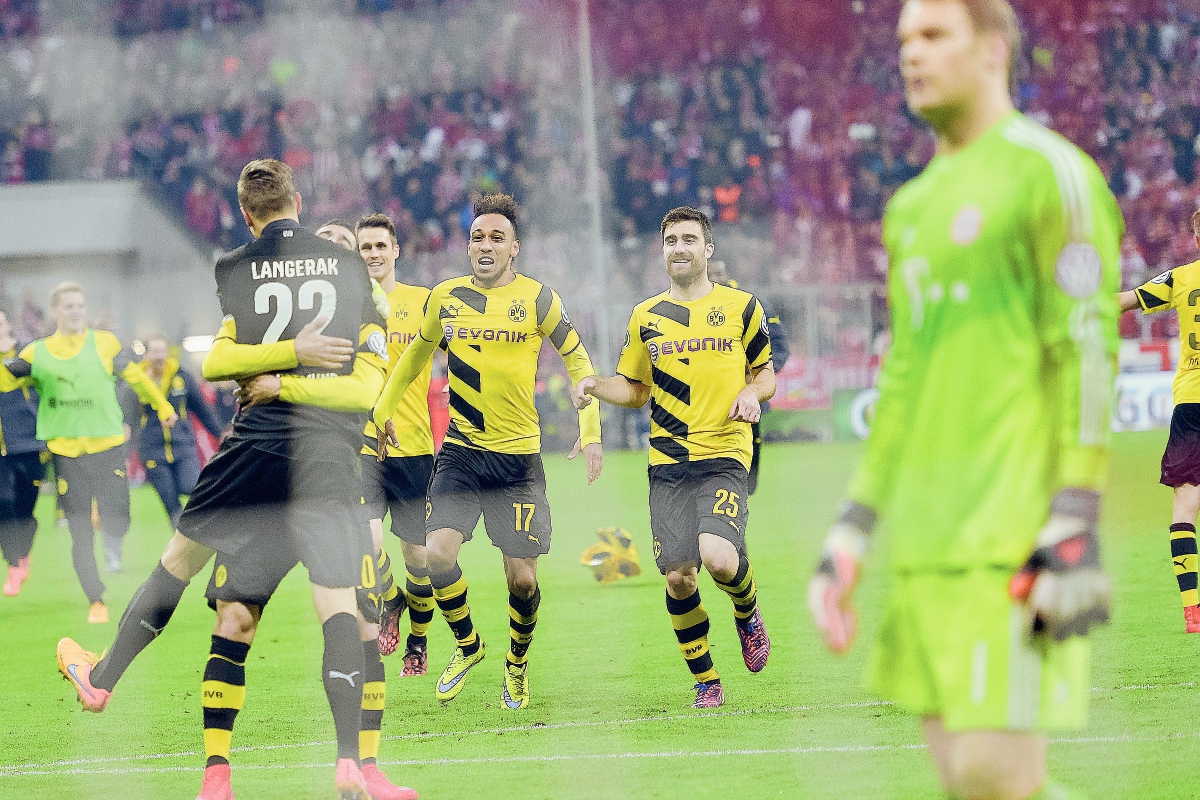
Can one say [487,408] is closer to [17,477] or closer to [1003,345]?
[1003,345]

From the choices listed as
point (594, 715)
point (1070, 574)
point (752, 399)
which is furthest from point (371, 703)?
point (1070, 574)

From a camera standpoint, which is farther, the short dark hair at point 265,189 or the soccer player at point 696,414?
the soccer player at point 696,414

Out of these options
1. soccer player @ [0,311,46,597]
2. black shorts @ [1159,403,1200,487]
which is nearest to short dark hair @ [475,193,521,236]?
black shorts @ [1159,403,1200,487]

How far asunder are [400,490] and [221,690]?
2.82 meters

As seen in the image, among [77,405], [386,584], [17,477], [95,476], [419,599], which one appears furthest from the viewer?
[17,477]

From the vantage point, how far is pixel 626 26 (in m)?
19.5

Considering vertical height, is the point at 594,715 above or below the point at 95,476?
below

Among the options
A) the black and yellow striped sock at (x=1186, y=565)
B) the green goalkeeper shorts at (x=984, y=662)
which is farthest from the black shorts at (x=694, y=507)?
the green goalkeeper shorts at (x=984, y=662)

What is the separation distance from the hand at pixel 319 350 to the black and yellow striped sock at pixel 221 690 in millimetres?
843

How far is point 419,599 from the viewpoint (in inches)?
265

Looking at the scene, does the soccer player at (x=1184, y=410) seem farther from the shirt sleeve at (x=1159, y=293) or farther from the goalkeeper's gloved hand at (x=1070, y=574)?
the goalkeeper's gloved hand at (x=1070, y=574)

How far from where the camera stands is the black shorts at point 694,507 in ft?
19.2

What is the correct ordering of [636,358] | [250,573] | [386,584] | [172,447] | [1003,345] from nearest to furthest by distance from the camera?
1. [1003,345]
2. [250,573]
3. [636,358]
4. [386,584]
5. [172,447]

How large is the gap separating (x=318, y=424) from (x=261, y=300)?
0.40 metres
